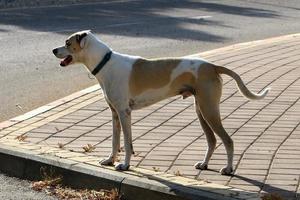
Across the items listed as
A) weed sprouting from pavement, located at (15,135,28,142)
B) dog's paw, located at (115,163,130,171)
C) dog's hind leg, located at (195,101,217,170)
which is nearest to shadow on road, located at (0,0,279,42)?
weed sprouting from pavement, located at (15,135,28,142)

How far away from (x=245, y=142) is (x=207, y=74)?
125cm

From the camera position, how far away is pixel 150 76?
20.1 ft

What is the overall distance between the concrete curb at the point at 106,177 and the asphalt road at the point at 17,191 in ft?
0.33

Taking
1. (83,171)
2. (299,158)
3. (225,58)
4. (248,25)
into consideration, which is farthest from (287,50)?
(83,171)

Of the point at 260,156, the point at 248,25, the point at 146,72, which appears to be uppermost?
the point at 146,72

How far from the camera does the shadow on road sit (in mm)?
18125

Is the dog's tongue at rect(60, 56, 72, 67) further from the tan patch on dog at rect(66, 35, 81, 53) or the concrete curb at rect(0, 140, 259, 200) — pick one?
the concrete curb at rect(0, 140, 259, 200)

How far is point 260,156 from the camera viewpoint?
6535 millimetres

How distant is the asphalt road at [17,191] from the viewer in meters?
5.85

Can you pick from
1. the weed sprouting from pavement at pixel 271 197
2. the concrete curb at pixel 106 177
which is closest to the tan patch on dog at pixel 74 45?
the concrete curb at pixel 106 177

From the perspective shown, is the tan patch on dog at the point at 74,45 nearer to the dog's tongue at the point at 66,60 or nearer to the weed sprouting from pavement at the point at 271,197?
the dog's tongue at the point at 66,60

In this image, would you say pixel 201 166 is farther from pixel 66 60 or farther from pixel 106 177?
pixel 66 60

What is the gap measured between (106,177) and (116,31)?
12270 mm

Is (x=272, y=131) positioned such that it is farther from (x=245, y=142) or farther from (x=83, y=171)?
(x=83, y=171)
